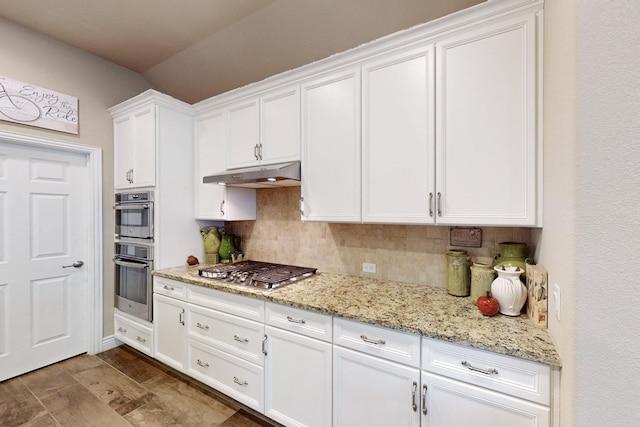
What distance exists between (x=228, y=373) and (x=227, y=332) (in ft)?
0.97

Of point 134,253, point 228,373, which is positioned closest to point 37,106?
point 134,253

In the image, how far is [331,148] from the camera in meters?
1.95

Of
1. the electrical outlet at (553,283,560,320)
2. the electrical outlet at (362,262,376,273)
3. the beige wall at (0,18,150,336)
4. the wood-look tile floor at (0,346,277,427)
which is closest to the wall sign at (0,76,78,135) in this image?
the beige wall at (0,18,150,336)

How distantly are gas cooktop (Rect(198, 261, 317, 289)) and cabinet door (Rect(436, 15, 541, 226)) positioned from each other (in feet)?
3.78

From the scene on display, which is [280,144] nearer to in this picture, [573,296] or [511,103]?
[511,103]

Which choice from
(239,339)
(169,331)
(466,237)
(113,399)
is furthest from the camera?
(169,331)

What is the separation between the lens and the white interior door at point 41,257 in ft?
7.74

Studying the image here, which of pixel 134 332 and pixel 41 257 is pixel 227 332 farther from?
pixel 41 257

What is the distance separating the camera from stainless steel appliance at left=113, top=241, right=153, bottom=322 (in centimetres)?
256

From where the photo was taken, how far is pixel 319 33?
2.17 meters

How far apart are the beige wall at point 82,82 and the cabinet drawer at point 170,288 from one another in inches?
33.1

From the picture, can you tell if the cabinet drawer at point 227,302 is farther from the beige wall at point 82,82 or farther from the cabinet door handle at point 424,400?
the beige wall at point 82,82

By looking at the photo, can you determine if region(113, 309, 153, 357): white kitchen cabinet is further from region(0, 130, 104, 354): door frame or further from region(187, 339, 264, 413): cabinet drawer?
region(187, 339, 264, 413): cabinet drawer

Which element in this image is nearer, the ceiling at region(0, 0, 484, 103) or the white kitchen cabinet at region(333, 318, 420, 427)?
the white kitchen cabinet at region(333, 318, 420, 427)
